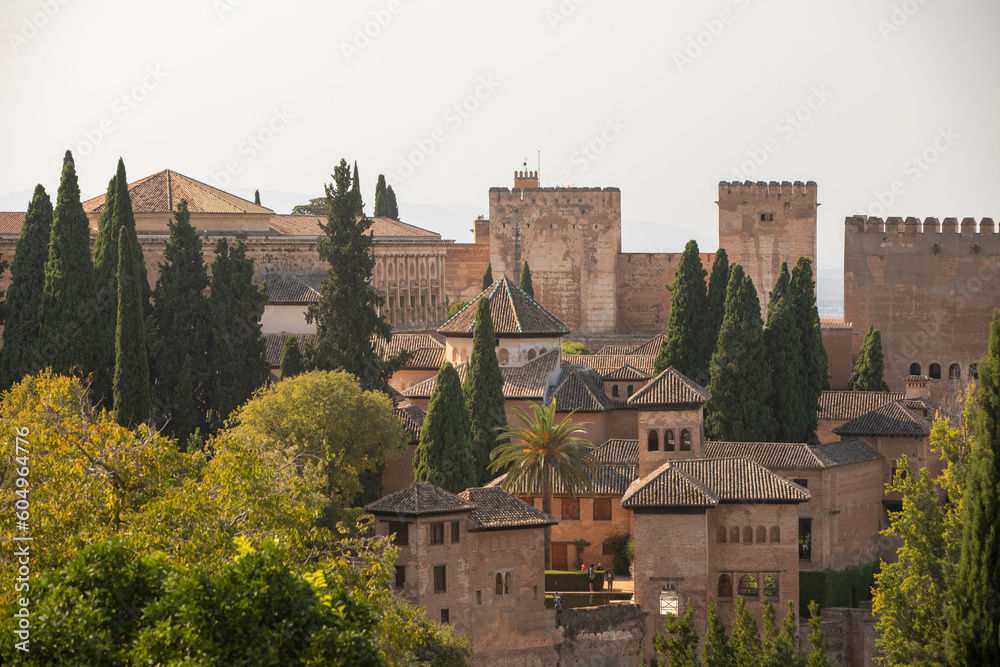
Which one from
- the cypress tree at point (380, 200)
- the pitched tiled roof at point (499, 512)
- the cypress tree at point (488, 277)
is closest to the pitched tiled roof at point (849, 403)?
the pitched tiled roof at point (499, 512)

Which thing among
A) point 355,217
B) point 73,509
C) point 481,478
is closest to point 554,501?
point 481,478

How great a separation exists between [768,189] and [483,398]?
26035 millimetres

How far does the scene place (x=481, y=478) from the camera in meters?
36.4

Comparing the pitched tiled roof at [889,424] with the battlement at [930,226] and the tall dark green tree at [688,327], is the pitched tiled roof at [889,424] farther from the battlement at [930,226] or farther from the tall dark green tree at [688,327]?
the battlement at [930,226]

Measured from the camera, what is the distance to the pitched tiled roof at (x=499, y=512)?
3155 centimetres

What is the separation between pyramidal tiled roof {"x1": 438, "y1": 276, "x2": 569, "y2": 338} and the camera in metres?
42.0

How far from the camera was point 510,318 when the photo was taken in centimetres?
4231

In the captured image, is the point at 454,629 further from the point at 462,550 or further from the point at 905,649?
the point at 905,649

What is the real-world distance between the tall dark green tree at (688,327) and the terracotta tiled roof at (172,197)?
13.5 meters

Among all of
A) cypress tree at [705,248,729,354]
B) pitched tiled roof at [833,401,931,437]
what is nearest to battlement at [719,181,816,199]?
cypress tree at [705,248,729,354]

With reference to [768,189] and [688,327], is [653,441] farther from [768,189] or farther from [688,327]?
[768,189]

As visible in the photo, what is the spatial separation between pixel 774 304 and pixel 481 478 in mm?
11401

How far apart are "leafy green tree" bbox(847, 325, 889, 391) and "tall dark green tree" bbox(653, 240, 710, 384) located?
6.28 meters

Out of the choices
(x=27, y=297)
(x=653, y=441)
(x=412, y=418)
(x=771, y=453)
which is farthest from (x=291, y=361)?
(x=771, y=453)
